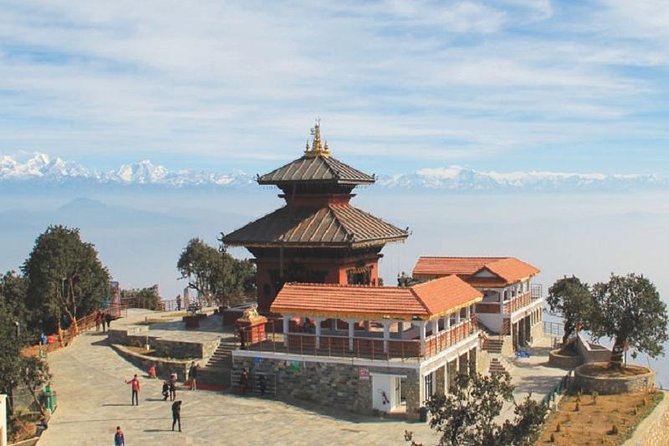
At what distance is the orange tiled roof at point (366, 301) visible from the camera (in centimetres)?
2897

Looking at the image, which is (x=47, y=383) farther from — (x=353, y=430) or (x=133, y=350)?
(x=353, y=430)

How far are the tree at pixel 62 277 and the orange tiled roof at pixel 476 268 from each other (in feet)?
61.8

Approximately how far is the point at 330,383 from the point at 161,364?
8.25m

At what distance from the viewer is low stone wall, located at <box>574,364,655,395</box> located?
34531 millimetres

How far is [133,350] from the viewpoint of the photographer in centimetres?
3653

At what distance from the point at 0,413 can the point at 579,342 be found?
2930cm

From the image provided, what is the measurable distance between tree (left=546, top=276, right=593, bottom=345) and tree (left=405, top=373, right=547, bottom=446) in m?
22.2

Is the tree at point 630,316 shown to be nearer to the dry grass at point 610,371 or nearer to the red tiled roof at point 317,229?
the dry grass at point 610,371

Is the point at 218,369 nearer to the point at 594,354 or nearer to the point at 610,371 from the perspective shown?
the point at 610,371

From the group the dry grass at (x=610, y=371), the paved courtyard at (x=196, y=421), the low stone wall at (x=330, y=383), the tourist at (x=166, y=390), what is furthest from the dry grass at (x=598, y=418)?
the tourist at (x=166, y=390)

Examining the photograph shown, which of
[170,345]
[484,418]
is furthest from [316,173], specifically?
[484,418]

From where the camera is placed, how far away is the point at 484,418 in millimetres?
19312

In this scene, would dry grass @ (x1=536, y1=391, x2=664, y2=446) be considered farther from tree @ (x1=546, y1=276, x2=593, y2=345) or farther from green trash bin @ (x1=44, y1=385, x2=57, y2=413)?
green trash bin @ (x1=44, y1=385, x2=57, y2=413)

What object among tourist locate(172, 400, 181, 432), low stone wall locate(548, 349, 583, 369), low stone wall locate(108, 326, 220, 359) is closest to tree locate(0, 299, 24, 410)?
tourist locate(172, 400, 181, 432)
